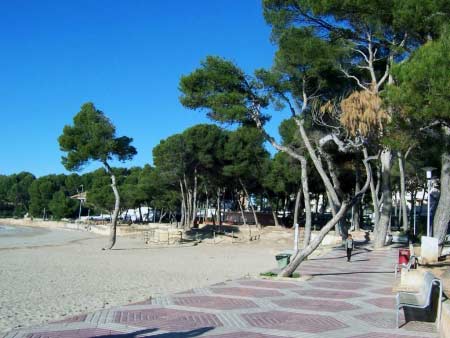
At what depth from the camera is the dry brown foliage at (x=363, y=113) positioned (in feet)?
39.8

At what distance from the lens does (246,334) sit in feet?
21.6

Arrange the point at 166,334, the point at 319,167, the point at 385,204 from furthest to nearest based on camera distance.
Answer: the point at 385,204
the point at 319,167
the point at 166,334

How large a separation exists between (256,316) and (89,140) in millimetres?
20977

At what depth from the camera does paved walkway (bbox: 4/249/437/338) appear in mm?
6637

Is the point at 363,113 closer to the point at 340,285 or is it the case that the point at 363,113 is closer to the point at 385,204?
the point at 340,285

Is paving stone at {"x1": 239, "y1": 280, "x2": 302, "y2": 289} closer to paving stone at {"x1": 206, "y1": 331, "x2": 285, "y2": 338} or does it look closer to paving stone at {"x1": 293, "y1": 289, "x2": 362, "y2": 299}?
paving stone at {"x1": 293, "y1": 289, "x2": 362, "y2": 299}

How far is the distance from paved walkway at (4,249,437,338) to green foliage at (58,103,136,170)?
16564mm

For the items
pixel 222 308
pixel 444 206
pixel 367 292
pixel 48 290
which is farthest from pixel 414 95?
pixel 48 290

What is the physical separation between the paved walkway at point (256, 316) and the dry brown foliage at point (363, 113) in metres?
3.70

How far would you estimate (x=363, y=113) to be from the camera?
12.1 m

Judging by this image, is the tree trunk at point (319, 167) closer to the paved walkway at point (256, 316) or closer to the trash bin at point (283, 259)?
the trash bin at point (283, 259)

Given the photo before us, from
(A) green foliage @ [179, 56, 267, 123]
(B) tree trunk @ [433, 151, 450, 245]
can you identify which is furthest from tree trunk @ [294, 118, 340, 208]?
(B) tree trunk @ [433, 151, 450, 245]

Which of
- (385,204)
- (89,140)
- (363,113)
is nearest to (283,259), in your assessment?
(363,113)

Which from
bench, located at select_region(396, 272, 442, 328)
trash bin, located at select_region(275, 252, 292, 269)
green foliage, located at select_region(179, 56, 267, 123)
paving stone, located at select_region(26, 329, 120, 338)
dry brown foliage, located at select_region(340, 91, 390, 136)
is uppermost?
green foliage, located at select_region(179, 56, 267, 123)
